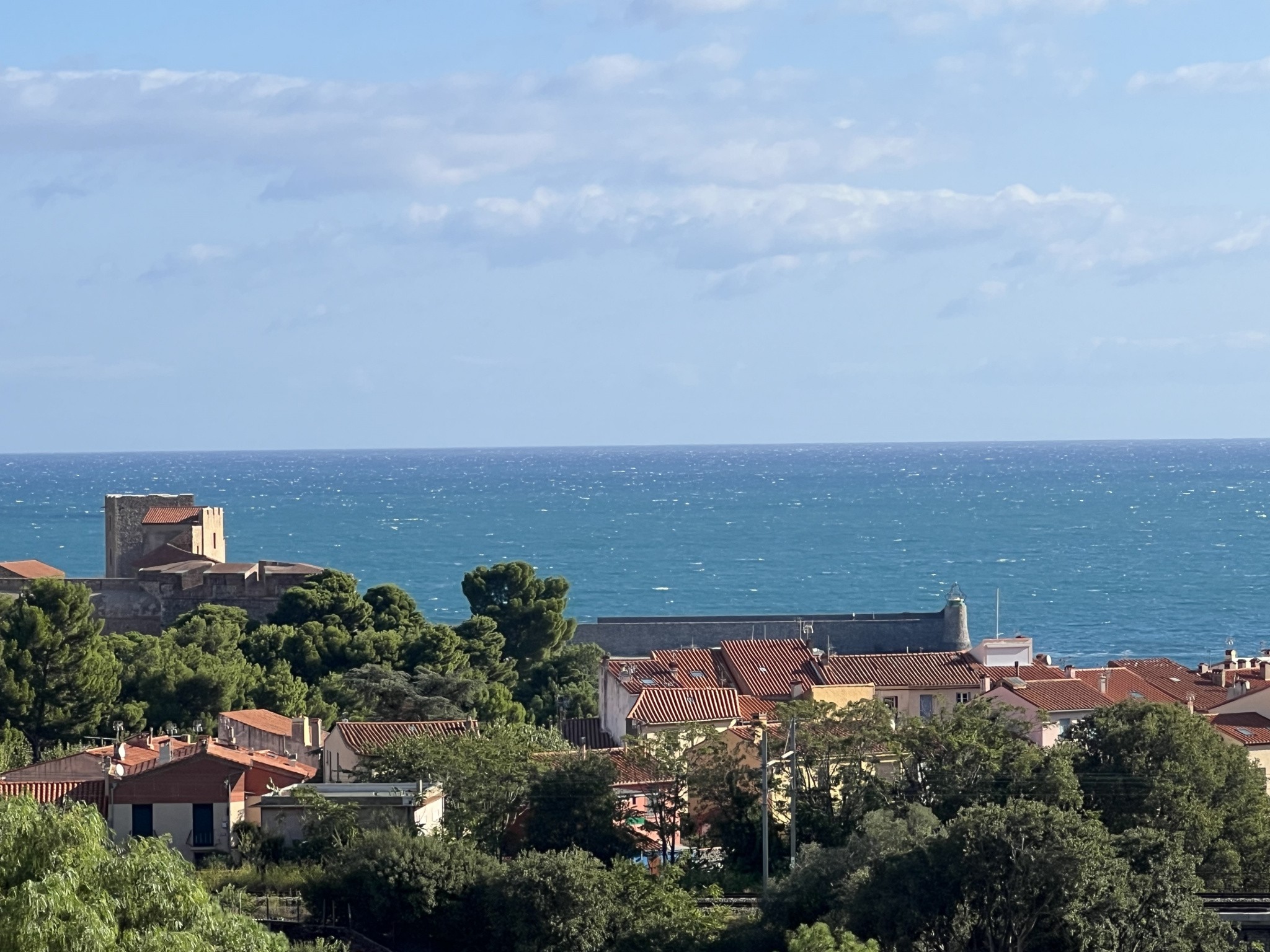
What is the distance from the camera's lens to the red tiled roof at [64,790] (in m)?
25.8

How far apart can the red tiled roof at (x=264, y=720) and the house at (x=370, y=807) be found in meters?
5.50

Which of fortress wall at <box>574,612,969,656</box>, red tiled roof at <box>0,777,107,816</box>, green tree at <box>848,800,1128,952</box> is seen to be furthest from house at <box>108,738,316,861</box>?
fortress wall at <box>574,612,969,656</box>

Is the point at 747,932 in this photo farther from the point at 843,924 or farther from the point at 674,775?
the point at 674,775

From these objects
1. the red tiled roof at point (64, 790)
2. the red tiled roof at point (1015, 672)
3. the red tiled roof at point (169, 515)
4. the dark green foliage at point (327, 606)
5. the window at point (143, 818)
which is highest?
the red tiled roof at point (169, 515)

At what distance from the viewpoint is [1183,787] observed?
2562cm

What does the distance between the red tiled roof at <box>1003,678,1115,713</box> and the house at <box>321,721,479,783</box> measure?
9.81 meters

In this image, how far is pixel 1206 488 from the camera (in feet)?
582

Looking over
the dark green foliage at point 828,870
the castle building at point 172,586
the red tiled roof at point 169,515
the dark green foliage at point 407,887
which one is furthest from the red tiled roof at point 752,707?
the red tiled roof at point 169,515

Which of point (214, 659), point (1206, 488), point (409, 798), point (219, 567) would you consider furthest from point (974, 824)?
point (1206, 488)

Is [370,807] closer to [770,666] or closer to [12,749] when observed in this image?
[12,749]

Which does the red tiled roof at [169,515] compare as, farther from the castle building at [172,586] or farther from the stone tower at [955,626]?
the stone tower at [955,626]

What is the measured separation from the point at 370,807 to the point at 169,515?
131 feet

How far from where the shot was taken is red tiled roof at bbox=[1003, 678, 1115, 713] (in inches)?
1341

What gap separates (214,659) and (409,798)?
1316 centimetres
